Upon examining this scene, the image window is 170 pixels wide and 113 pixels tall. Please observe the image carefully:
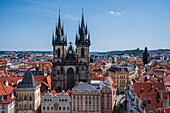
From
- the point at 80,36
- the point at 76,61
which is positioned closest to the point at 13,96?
the point at 76,61

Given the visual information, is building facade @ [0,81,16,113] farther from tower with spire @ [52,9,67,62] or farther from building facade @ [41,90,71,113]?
tower with spire @ [52,9,67,62]

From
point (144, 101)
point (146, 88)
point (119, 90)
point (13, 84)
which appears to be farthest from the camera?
point (119, 90)

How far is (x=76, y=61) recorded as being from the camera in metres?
86.4

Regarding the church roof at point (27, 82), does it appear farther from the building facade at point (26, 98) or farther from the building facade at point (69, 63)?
the building facade at point (69, 63)

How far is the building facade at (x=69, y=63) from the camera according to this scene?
86.2 meters

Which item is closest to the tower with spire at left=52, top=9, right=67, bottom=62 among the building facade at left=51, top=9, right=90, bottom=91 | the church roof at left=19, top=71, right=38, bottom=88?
the building facade at left=51, top=9, right=90, bottom=91

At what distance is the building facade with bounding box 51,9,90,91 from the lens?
86169mm

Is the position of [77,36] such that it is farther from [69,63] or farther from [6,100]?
[6,100]

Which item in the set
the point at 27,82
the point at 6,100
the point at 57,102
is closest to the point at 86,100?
the point at 57,102

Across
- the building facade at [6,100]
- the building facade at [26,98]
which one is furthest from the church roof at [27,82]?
the building facade at [6,100]

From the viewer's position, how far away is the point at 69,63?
86.4 m

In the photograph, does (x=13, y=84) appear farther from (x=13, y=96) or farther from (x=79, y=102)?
(x=79, y=102)

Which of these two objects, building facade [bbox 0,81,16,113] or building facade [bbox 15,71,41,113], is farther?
building facade [bbox 15,71,41,113]

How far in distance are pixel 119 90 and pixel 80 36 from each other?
4586 cm
